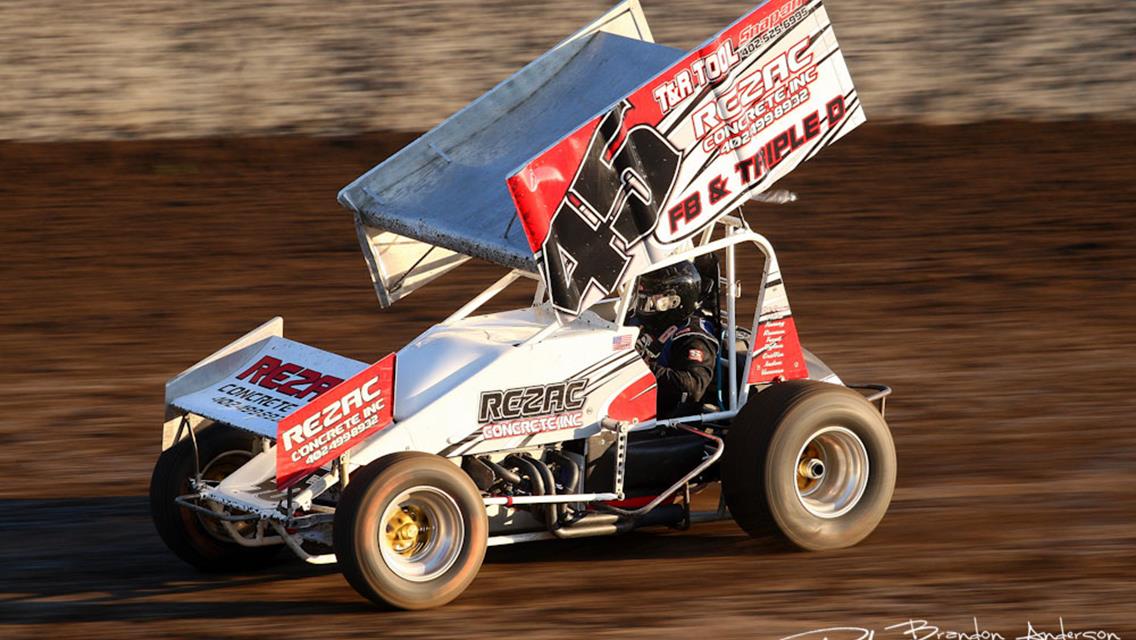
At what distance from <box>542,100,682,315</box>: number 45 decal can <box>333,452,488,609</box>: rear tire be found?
108 cm

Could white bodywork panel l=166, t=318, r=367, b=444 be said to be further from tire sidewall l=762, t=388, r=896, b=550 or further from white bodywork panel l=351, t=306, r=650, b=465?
tire sidewall l=762, t=388, r=896, b=550

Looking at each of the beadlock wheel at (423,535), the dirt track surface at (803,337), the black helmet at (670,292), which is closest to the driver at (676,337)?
the black helmet at (670,292)

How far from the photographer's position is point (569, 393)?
26.4ft

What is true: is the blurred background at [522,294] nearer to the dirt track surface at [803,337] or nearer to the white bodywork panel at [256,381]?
the dirt track surface at [803,337]

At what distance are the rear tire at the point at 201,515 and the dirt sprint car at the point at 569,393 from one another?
0.04 ft

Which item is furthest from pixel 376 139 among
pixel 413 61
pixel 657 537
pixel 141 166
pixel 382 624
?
pixel 382 624

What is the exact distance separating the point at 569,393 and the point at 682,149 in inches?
52.3

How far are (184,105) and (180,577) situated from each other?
11.3 m

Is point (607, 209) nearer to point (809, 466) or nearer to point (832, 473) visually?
point (809, 466)

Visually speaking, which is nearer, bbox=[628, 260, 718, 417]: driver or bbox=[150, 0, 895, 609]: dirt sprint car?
bbox=[150, 0, 895, 609]: dirt sprint car

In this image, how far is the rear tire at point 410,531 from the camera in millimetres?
7168

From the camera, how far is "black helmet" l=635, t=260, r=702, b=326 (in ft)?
28.3

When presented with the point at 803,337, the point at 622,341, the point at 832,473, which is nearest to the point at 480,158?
the point at 622,341

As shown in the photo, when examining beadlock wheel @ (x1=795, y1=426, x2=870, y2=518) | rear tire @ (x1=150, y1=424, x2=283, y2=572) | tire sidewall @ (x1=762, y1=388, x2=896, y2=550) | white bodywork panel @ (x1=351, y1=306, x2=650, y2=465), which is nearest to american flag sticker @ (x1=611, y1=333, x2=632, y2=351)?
white bodywork panel @ (x1=351, y1=306, x2=650, y2=465)
